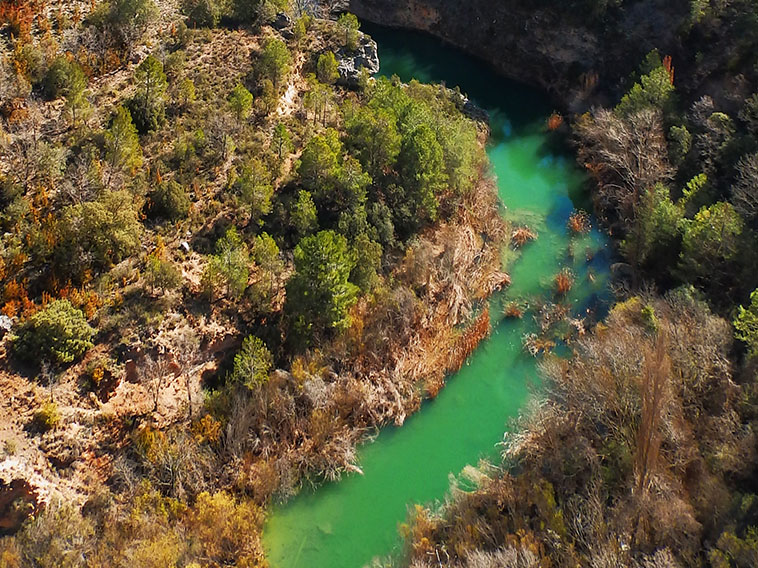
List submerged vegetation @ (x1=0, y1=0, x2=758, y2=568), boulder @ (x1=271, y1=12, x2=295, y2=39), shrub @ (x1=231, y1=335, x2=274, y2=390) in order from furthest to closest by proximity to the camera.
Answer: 1. boulder @ (x1=271, y1=12, x2=295, y2=39)
2. shrub @ (x1=231, y1=335, x2=274, y2=390)
3. submerged vegetation @ (x1=0, y1=0, x2=758, y2=568)

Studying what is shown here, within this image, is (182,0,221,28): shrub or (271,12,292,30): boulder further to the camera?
(271,12,292,30): boulder

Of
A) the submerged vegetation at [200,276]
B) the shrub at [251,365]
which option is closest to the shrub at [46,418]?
the submerged vegetation at [200,276]

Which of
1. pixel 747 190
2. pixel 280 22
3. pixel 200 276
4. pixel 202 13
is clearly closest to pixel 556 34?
pixel 280 22

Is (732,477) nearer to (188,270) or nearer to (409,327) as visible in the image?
(409,327)

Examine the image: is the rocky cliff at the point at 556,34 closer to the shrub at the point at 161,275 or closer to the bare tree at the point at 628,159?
the bare tree at the point at 628,159

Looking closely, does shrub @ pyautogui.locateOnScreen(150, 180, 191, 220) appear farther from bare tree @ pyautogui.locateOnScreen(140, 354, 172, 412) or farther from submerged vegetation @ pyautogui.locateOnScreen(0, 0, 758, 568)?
bare tree @ pyautogui.locateOnScreen(140, 354, 172, 412)

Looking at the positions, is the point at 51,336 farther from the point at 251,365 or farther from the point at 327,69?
the point at 327,69

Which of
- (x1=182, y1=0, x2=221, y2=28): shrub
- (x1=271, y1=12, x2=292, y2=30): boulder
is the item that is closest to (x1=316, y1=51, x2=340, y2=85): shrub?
(x1=271, y1=12, x2=292, y2=30): boulder

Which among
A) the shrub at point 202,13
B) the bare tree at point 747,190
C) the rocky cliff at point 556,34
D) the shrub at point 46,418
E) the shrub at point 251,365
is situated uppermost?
the bare tree at point 747,190
